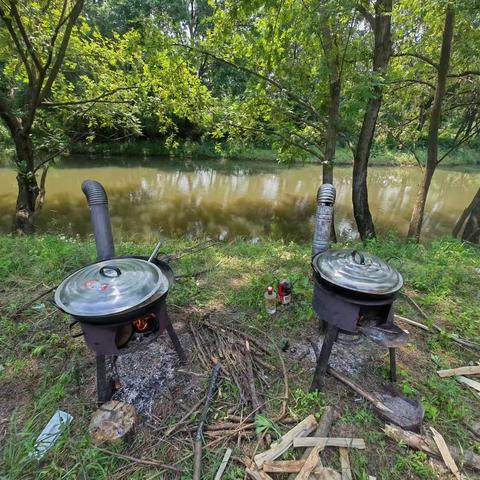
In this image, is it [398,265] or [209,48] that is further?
[209,48]

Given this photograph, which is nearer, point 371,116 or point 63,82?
point 371,116

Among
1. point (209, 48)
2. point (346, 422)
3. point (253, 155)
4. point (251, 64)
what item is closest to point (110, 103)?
point (209, 48)

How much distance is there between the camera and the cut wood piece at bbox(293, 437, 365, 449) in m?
1.61

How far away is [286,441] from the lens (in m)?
1.63

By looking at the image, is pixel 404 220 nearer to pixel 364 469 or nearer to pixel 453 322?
pixel 453 322

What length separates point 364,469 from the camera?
1534mm

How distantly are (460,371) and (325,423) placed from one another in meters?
1.21

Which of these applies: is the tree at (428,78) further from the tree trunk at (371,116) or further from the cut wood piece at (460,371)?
the cut wood piece at (460,371)

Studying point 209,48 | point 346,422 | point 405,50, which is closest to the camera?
point 346,422

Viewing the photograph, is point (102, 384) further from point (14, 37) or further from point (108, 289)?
point (14, 37)

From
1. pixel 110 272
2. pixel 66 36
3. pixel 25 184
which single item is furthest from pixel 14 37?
pixel 110 272

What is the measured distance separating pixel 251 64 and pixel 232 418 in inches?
207

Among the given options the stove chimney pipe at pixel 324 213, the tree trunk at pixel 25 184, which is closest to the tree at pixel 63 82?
the tree trunk at pixel 25 184

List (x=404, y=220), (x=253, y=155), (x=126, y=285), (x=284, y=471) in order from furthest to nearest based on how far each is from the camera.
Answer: (x=253, y=155), (x=404, y=220), (x=126, y=285), (x=284, y=471)
